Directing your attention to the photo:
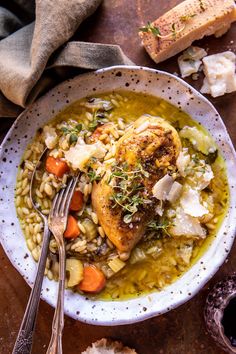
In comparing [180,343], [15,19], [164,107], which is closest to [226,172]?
[164,107]

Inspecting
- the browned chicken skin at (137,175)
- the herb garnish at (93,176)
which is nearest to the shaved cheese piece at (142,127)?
the browned chicken skin at (137,175)

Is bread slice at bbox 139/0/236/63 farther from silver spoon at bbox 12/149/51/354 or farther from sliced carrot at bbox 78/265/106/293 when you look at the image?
silver spoon at bbox 12/149/51/354

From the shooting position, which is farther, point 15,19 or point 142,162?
point 15,19

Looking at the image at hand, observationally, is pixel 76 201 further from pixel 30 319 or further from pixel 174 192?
pixel 30 319

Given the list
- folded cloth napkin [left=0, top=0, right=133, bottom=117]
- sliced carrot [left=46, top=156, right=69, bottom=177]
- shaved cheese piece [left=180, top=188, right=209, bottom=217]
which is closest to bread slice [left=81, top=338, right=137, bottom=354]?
shaved cheese piece [left=180, top=188, right=209, bottom=217]

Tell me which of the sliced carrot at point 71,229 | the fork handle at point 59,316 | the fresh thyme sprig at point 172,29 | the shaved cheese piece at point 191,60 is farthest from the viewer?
the shaved cheese piece at point 191,60

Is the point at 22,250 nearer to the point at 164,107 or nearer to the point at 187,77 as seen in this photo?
the point at 164,107

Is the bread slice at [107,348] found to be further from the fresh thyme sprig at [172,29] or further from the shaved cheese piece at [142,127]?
the fresh thyme sprig at [172,29]
